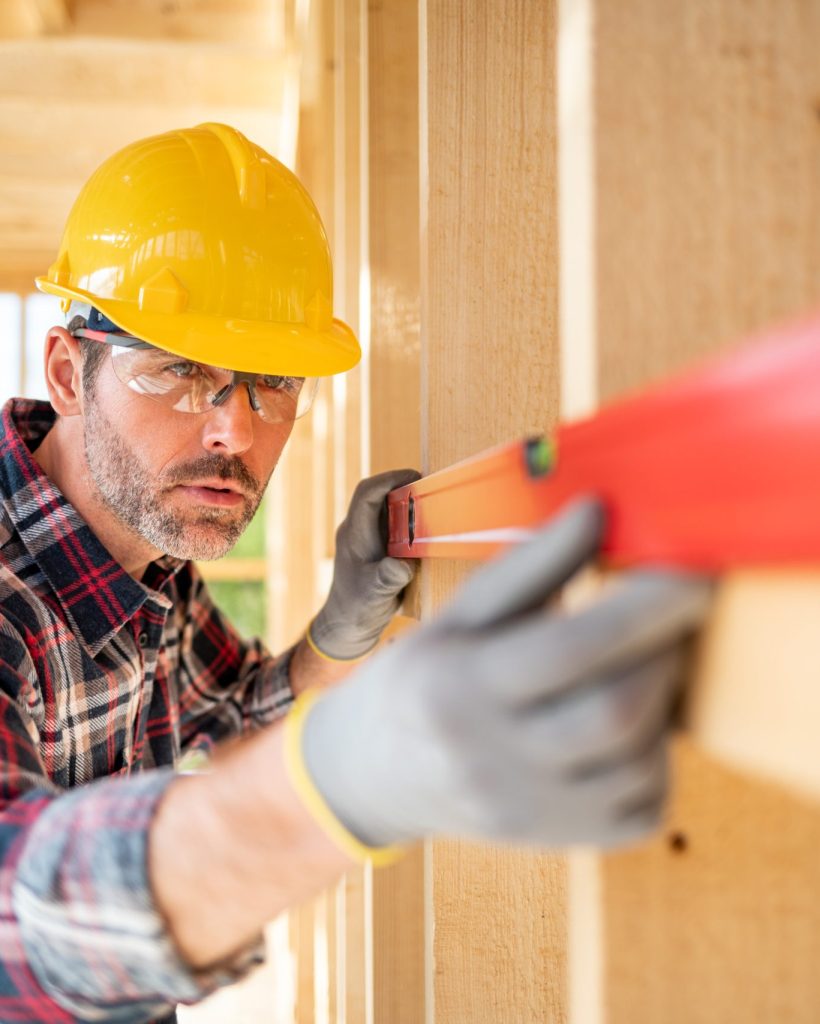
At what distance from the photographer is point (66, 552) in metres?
1.61

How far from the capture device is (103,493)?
68.8 inches

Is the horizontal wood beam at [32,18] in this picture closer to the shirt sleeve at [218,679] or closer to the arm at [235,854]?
the shirt sleeve at [218,679]

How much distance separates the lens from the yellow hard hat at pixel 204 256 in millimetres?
1644

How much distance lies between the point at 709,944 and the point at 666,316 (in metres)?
0.40

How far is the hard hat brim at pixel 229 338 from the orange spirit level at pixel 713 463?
1.10m

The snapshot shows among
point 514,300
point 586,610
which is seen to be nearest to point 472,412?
point 514,300

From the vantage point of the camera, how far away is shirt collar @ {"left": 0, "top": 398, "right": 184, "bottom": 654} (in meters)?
1.59

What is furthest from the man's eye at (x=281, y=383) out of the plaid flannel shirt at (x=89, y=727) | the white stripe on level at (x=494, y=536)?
the white stripe on level at (x=494, y=536)

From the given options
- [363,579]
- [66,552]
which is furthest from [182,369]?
[363,579]

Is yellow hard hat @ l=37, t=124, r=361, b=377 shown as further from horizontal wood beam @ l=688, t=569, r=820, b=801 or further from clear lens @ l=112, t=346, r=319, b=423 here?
horizontal wood beam @ l=688, t=569, r=820, b=801

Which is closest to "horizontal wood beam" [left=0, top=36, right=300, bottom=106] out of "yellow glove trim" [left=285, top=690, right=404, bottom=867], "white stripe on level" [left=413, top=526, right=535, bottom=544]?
"white stripe on level" [left=413, top=526, right=535, bottom=544]

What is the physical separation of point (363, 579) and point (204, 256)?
632 mm

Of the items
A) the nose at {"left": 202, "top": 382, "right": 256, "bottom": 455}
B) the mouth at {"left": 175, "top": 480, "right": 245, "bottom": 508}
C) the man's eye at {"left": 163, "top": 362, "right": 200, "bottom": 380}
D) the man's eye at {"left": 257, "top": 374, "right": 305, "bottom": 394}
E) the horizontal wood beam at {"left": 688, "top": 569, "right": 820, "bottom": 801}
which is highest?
the horizontal wood beam at {"left": 688, "top": 569, "right": 820, "bottom": 801}

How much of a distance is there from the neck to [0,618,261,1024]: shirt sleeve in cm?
93
